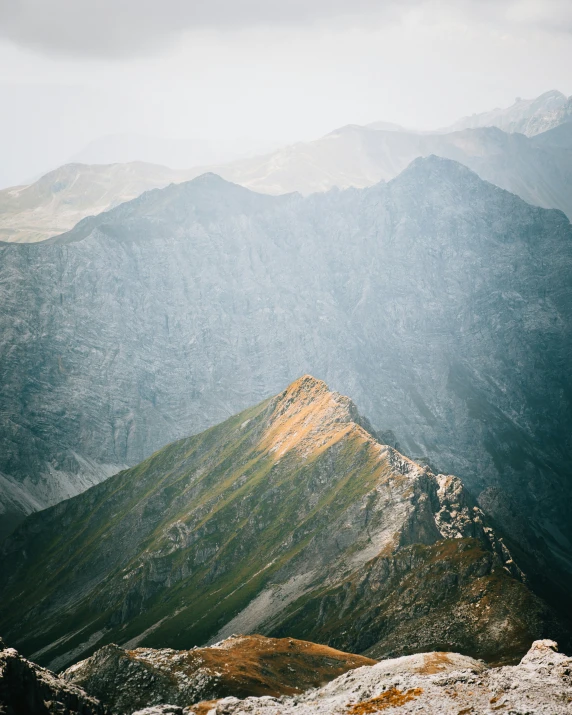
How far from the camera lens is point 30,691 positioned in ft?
189

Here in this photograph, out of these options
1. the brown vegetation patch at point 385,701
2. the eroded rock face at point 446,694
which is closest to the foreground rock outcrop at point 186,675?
the eroded rock face at point 446,694

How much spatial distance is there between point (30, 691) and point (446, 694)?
3782 centimetres

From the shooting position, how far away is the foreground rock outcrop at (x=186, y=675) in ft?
284

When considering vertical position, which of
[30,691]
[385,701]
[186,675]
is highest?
[30,691]

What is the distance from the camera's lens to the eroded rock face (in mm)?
61188

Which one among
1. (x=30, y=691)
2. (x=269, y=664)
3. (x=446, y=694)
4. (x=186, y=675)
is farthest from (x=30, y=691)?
(x=269, y=664)

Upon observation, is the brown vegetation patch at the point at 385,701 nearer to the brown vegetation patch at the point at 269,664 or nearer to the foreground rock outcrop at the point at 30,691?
the brown vegetation patch at the point at 269,664

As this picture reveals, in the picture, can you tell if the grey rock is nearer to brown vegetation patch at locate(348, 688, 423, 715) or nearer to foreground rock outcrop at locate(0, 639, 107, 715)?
foreground rock outcrop at locate(0, 639, 107, 715)

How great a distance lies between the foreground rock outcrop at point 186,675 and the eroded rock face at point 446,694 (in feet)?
24.5

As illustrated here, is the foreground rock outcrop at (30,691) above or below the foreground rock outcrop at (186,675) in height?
above

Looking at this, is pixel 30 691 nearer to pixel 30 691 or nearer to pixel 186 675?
pixel 30 691

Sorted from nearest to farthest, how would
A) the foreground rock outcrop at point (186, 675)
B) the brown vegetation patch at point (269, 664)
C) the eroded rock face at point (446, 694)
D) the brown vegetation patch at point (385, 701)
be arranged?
the eroded rock face at point (446, 694)
the brown vegetation patch at point (385, 701)
the foreground rock outcrop at point (186, 675)
the brown vegetation patch at point (269, 664)

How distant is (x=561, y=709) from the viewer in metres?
58.4

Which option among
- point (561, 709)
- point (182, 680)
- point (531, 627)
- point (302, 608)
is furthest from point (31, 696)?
point (302, 608)
